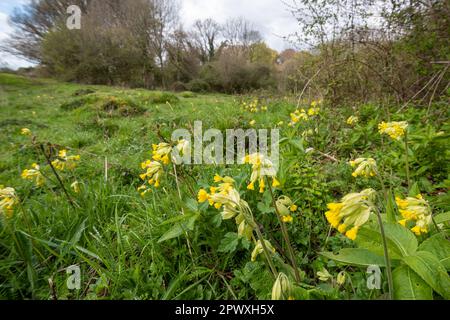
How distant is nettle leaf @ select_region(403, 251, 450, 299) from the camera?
0.79 meters

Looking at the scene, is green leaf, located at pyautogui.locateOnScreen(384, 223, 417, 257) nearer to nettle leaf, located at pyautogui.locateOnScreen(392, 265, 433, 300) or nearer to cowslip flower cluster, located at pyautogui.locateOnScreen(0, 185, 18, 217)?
nettle leaf, located at pyautogui.locateOnScreen(392, 265, 433, 300)

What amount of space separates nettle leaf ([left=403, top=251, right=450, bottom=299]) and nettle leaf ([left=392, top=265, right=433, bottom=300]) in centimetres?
4

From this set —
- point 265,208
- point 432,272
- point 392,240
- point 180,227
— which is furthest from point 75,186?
point 432,272

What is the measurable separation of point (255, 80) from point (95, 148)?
19.3 m

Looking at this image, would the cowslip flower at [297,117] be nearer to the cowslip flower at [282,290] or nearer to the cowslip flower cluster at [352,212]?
the cowslip flower cluster at [352,212]

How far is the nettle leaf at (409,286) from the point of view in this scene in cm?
83

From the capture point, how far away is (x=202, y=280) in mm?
1292

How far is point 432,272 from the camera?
2.66ft

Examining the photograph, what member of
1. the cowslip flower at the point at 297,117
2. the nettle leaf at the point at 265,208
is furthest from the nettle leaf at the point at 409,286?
the cowslip flower at the point at 297,117

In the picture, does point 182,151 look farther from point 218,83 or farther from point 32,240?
point 218,83

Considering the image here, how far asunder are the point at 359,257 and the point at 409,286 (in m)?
0.17

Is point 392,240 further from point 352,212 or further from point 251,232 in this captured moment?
point 251,232
